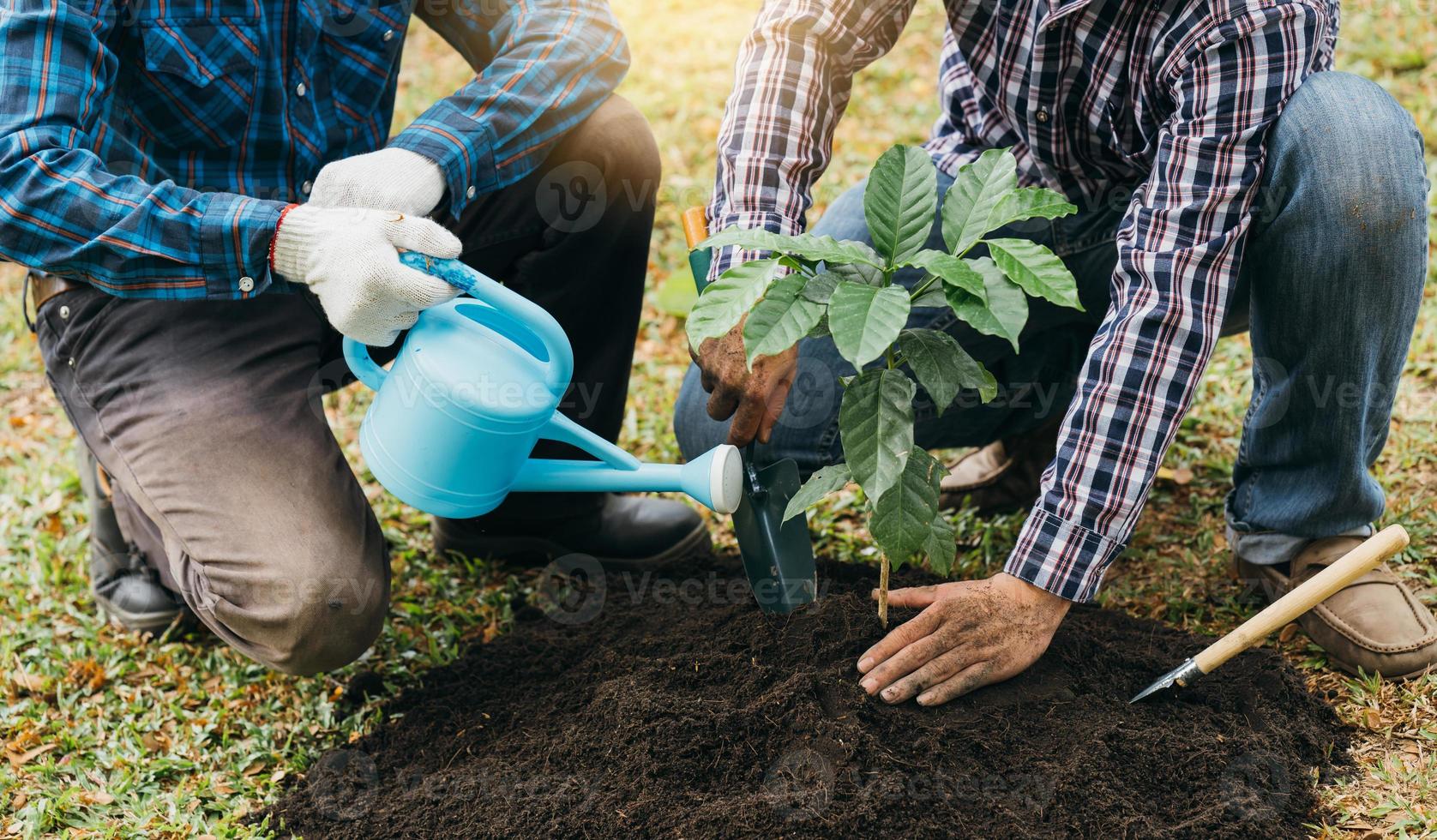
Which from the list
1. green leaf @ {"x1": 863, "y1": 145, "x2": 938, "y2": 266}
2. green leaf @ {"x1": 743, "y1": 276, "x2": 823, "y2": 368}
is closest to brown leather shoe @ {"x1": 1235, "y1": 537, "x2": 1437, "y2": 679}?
green leaf @ {"x1": 863, "y1": 145, "x2": 938, "y2": 266}

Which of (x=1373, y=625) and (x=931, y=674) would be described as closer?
(x=931, y=674)

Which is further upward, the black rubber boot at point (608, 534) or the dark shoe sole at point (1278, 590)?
the dark shoe sole at point (1278, 590)

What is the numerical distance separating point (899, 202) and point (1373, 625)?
1207mm

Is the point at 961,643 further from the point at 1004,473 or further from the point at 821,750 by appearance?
the point at 1004,473

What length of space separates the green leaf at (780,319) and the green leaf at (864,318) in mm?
47

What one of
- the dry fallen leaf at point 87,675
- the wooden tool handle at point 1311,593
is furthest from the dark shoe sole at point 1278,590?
the dry fallen leaf at point 87,675

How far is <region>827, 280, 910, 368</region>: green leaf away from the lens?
1496mm

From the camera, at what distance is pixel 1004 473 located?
2723mm

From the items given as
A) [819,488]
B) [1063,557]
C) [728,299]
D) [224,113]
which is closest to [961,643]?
[1063,557]

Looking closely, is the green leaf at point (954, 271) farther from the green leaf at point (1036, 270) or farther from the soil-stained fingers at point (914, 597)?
the soil-stained fingers at point (914, 597)

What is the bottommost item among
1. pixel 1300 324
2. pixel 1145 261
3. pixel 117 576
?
pixel 117 576

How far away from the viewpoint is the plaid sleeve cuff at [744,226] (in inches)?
80.1

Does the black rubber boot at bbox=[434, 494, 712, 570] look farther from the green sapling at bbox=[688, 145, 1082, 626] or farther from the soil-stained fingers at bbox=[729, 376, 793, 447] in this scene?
the green sapling at bbox=[688, 145, 1082, 626]

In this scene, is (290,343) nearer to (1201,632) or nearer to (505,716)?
(505,716)
